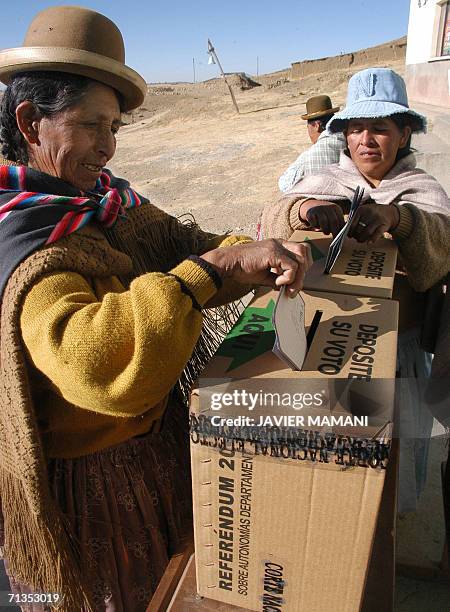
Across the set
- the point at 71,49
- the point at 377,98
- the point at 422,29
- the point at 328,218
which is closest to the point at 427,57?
the point at 422,29

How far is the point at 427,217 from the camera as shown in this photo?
147 centimetres

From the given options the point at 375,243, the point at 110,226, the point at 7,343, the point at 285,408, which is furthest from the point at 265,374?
the point at 375,243

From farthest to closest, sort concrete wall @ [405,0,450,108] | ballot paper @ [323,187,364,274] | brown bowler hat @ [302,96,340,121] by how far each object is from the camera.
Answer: concrete wall @ [405,0,450,108], brown bowler hat @ [302,96,340,121], ballot paper @ [323,187,364,274]

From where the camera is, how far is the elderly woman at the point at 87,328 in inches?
34.0

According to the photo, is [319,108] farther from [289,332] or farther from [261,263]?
[289,332]

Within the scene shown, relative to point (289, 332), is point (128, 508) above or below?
below

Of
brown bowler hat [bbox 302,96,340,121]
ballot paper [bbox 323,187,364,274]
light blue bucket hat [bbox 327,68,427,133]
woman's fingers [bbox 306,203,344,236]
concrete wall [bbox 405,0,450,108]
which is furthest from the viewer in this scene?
concrete wall [bbox 405,0,450,108]

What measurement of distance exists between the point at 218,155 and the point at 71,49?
11424mm

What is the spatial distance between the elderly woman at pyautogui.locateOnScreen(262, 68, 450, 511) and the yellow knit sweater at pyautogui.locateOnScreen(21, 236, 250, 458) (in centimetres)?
73

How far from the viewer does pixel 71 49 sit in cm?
106

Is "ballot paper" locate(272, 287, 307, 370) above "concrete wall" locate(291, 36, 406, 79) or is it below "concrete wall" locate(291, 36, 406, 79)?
below

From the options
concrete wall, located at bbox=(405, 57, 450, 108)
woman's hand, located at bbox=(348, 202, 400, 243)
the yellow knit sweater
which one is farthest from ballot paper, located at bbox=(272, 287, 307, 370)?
concrete wall, located at bbox=(405, 57, 450, 108)

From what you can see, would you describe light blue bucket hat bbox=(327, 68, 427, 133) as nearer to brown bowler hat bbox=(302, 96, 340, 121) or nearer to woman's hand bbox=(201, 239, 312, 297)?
woman's hand bbox=(201, 239, 312, 297)

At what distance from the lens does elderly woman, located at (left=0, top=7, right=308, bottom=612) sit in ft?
2.83
